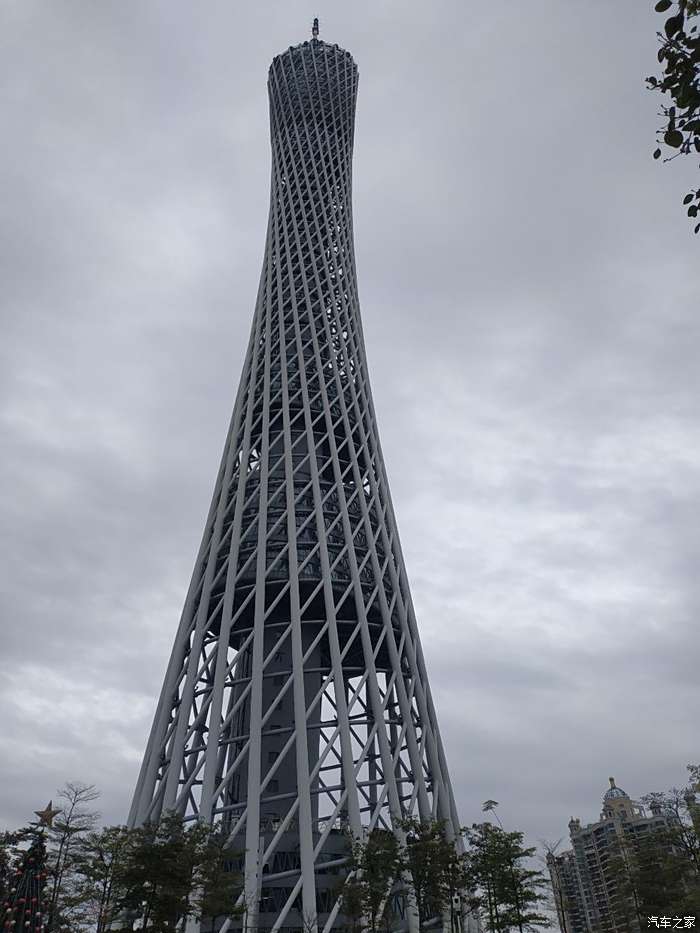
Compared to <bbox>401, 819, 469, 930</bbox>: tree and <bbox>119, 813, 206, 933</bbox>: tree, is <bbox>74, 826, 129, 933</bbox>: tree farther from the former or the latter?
<bbox>401, 819, 469, 930</bbox>: tree

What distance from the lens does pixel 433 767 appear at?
27906 millimetres

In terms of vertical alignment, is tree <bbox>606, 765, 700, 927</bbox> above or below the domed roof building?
below

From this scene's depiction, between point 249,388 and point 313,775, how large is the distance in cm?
1753

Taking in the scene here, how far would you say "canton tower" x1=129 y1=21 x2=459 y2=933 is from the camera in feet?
80.6

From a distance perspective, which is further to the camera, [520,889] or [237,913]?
[520,889]

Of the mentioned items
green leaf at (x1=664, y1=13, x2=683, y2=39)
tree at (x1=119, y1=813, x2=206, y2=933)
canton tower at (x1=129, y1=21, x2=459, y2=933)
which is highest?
canton tower at (x1=129, y1=21, x2=459, y2=933)

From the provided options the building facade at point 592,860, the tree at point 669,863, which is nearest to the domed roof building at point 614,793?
the building facade at point 592,860

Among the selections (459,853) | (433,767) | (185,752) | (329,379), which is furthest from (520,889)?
(329,379)

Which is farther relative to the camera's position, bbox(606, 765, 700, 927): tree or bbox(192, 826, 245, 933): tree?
bbox(606, 765, 700, 927): tree

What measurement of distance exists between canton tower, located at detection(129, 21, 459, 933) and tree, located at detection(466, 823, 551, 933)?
6.23ft

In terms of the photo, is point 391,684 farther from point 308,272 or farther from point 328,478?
point 308,272

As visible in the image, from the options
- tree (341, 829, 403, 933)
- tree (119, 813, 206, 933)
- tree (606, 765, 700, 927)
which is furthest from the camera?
tree (606, 765, 700, 927)

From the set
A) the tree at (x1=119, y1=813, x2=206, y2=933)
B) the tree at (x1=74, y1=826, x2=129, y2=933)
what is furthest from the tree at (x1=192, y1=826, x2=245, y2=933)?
the tree at (x1=74, y1=826, x2=129, y2=933)

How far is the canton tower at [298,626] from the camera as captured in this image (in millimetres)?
24578
